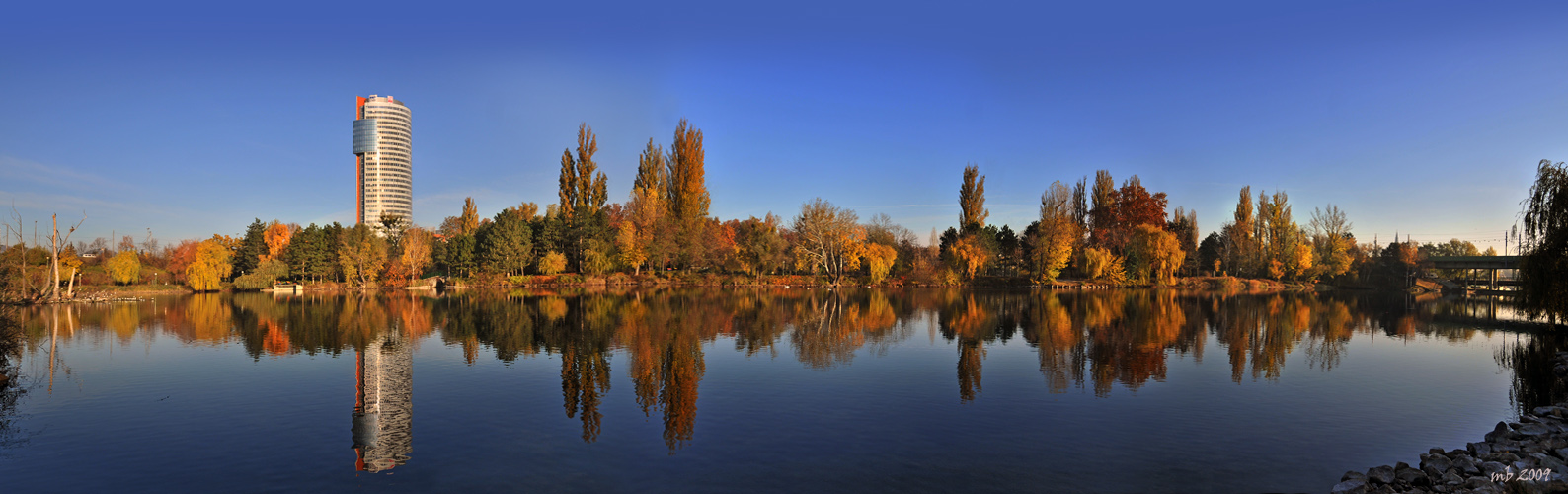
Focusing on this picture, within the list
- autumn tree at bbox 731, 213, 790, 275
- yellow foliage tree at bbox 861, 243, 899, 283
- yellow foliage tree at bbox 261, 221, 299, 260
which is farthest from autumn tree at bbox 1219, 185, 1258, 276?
yellow foliage tree at bbox 261, 221, 299, 260

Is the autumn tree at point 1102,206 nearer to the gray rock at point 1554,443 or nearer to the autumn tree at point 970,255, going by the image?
the autumn tree at point 970,255

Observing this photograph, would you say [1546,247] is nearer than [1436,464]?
No

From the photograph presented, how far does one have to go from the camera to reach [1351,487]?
7.46 meters

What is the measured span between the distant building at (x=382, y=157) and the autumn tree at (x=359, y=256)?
119933 millimetres

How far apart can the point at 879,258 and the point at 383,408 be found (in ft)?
168

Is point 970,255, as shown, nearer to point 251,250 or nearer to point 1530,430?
point 1530,430

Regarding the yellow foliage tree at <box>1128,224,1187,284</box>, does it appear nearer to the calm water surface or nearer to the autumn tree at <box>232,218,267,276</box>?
the calm water surface

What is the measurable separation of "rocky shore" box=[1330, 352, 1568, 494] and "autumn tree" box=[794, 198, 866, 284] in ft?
172

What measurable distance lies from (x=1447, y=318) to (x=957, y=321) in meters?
23.6

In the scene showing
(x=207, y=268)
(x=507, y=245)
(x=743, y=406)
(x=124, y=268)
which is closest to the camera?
(x=743, y=406)

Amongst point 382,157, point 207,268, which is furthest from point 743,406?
point 382,157

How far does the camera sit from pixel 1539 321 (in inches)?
1168

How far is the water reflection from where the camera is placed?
1373 centimetres

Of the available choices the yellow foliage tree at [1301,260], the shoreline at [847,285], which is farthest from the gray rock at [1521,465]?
the yellow foliage tree at [1301,260]
